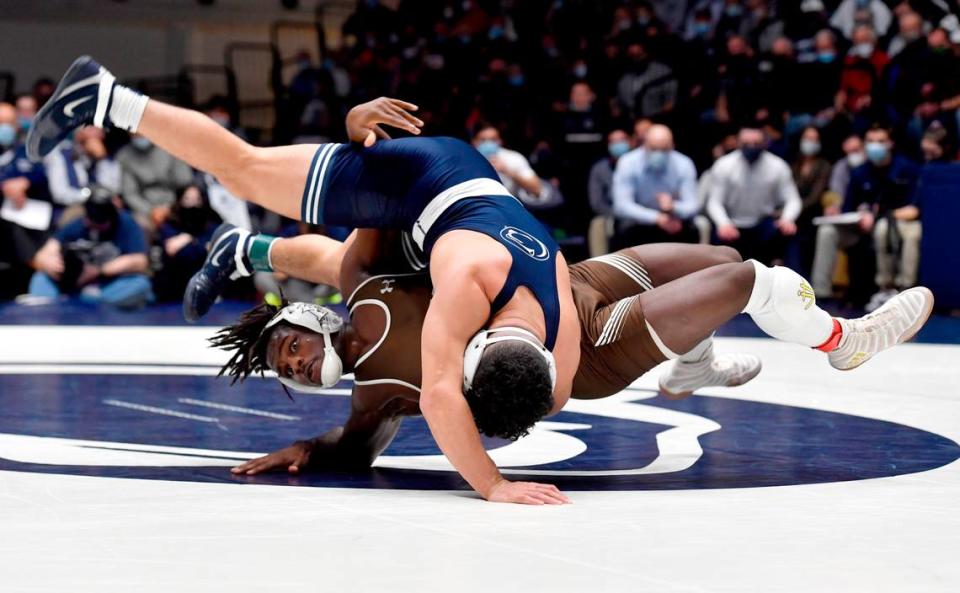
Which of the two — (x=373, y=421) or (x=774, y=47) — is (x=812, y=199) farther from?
(x=373, y=421)

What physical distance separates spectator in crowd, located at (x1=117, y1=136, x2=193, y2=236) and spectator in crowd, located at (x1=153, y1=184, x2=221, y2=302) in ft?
1.62

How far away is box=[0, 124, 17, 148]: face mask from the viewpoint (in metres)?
9.69

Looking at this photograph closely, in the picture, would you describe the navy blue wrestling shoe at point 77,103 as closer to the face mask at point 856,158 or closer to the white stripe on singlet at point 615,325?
the white stripe on singlet at point 615,325

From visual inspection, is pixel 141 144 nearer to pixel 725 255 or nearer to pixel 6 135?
pixel 6 135

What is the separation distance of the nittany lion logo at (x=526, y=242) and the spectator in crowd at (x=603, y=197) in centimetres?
615

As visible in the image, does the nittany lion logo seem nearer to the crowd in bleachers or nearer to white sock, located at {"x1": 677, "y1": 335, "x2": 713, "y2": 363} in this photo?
white sock, located at {"x1": 677, "y1": 335, "x2": 713, "y2": 363}

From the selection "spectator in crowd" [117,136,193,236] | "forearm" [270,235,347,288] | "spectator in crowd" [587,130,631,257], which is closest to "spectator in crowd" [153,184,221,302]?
"spectator in crowd" [117,136,193,236]

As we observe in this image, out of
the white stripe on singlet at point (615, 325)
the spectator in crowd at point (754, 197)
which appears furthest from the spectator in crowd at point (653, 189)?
the white stripe on singlet at point (615, 325)

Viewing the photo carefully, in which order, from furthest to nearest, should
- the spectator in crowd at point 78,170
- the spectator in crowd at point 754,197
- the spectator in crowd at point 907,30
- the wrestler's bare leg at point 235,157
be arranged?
the spectator in crowd at point 907,30, the spectator in crowd at point 78,170, the spectator in crowd at point 754,197, the wrestler's bare leg at point 235,157

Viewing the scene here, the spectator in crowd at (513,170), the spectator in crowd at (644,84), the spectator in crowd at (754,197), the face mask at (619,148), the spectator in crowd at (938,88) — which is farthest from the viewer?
the spectator in crowd at (644,84)

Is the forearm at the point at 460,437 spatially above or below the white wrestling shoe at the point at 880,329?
below

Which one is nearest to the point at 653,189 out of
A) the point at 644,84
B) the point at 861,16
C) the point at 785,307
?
the point at 644,84

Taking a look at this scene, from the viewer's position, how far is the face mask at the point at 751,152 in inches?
355

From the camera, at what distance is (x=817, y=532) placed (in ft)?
8.18
